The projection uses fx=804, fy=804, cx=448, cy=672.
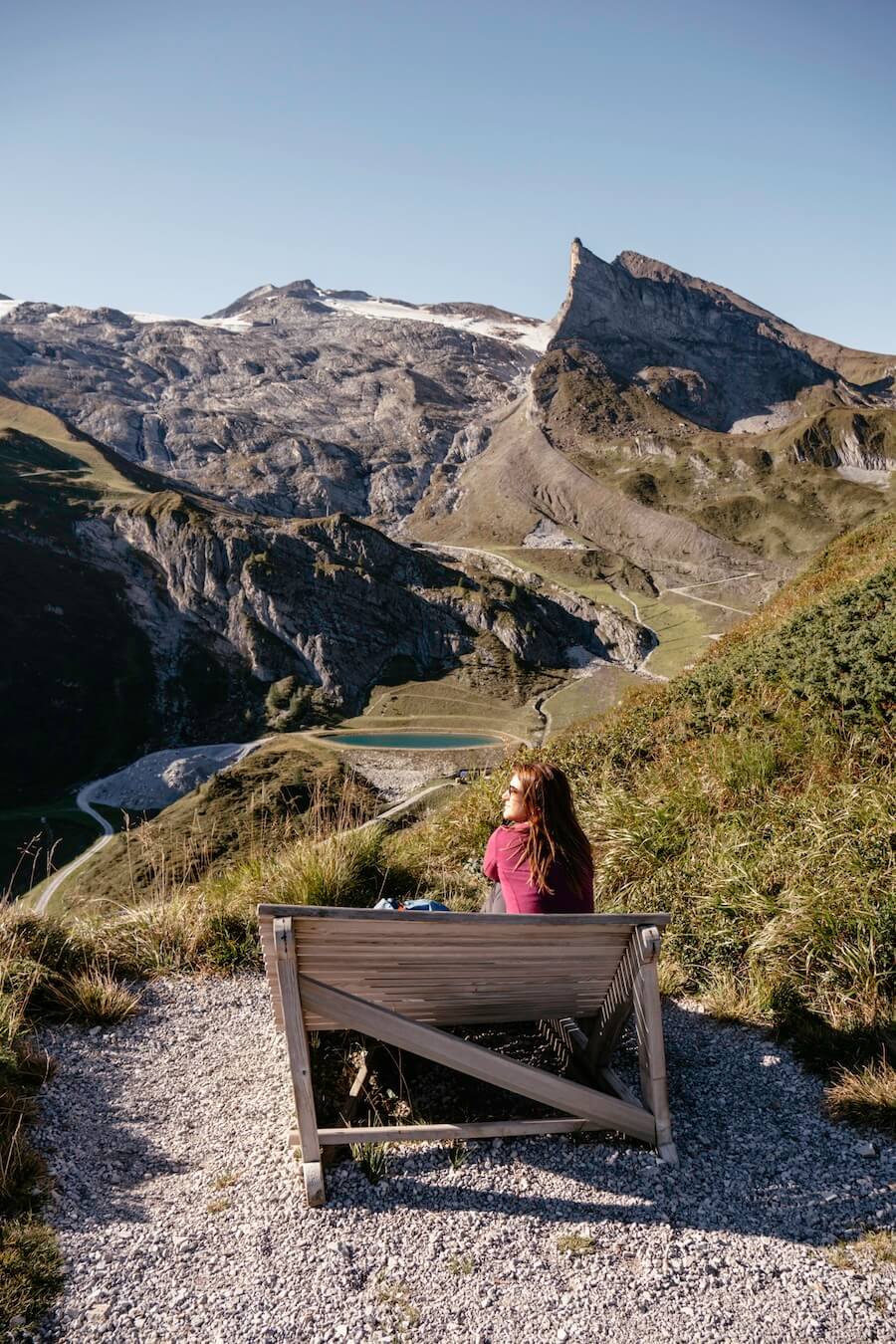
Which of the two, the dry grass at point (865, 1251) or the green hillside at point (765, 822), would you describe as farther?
the green hillside at point (765, 822)

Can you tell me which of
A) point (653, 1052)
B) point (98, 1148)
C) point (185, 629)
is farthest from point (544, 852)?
point (185, 629)

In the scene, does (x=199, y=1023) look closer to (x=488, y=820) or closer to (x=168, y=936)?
(x=168, y=936)

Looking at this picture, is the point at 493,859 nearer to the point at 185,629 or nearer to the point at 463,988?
the point at 463,988

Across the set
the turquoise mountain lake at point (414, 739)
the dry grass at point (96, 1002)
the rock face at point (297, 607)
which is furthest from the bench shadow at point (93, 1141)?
the rock face at point (297, 607)

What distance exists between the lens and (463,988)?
188 inches

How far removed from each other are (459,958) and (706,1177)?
1.91m

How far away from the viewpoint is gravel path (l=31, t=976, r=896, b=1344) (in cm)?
370

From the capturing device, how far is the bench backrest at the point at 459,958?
4285mm

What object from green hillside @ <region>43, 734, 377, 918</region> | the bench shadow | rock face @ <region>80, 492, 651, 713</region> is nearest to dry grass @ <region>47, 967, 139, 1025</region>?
the bench shadow

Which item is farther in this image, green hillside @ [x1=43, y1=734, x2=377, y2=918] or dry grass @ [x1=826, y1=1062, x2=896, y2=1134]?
green hillside @ [x1=43, y1=734, x2=377, y2=918]

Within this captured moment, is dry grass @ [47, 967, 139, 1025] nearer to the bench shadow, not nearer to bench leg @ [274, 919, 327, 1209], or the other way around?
the bench shadow

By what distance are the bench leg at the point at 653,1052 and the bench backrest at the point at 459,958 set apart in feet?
0.66

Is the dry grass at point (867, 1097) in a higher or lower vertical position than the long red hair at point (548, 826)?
lower

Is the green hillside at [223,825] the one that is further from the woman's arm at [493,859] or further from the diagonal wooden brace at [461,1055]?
the diagonal wooden brace at [461,1055]
